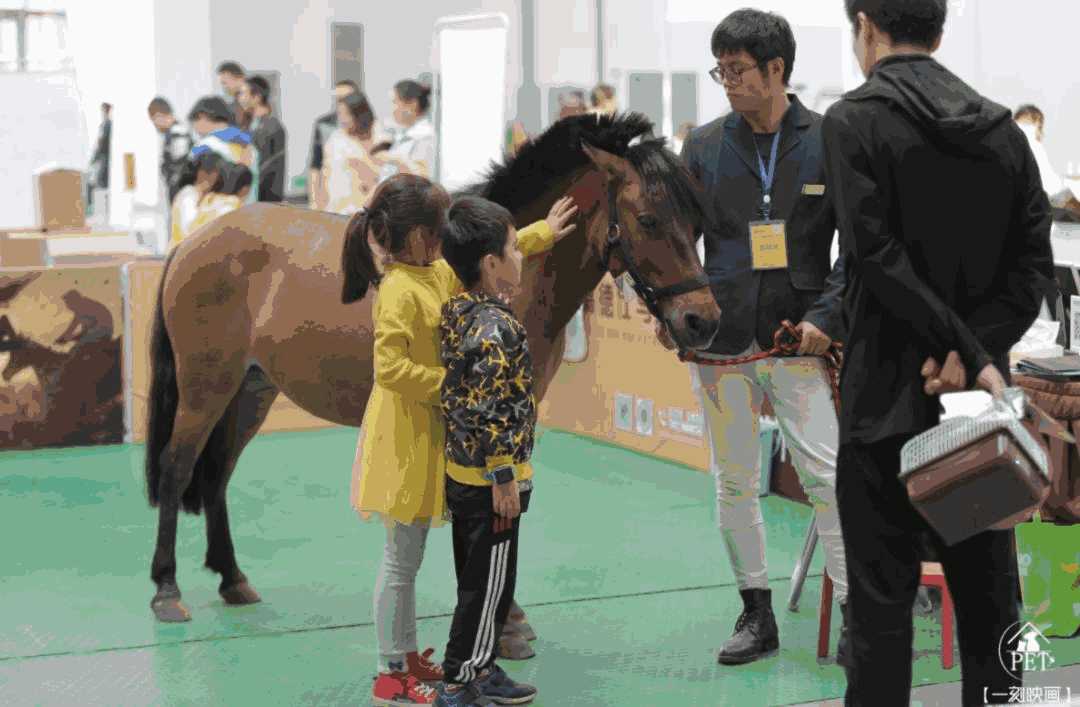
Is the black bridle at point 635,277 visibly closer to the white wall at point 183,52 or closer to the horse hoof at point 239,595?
the horse hoof at point 239,595

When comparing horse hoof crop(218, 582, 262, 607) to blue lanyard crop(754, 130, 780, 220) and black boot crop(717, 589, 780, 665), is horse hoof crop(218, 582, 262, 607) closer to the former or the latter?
black boot crop(717, 589, 780, 665)

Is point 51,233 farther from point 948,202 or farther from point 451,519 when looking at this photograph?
point 948,202

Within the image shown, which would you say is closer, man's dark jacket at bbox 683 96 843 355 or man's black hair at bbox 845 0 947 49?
man's black hair at bbox 845 0 947 49

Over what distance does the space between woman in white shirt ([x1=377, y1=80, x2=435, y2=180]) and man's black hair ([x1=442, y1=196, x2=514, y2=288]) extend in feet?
21.3

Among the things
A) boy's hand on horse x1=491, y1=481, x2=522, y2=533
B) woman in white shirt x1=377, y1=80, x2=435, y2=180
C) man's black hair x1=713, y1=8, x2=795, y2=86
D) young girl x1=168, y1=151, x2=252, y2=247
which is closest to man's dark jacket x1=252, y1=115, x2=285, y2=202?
woman in white shirt x1=377, y1=80, x2=435, y2=180

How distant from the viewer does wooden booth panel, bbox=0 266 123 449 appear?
799 cm

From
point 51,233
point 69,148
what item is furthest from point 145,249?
point 69,148

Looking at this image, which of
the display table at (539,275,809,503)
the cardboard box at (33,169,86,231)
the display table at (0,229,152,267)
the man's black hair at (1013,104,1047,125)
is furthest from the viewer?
the cardboard box at (33,169,86,231)

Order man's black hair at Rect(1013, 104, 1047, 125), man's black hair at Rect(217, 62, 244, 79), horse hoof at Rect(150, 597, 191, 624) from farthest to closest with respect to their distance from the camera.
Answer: man's black hair at Rect(217, 62, 244, 79) < man's black hair at Rect(1013, 104, 1047, 125) < horse hoof at Rect(150, 597, 191, 624)

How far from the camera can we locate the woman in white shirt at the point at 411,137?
10.3 metres

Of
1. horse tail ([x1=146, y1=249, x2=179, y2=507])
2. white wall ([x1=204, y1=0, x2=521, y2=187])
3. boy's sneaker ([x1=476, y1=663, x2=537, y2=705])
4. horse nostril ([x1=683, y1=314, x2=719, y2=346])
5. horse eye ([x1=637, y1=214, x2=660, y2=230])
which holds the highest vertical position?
white wall ([x1=204, y1=0, x2=521, y2=187])

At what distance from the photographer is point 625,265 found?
13.9ft

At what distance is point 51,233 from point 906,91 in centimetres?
1148

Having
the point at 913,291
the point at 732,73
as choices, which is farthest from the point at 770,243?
the point at 913,291
